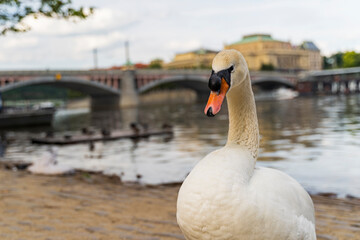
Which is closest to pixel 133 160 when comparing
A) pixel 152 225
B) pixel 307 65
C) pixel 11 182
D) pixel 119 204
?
pixel 11 182

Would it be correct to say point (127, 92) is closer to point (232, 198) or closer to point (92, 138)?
point (92, 138)

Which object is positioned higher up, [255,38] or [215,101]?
[255,38]

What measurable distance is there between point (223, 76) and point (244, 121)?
0.54 meters

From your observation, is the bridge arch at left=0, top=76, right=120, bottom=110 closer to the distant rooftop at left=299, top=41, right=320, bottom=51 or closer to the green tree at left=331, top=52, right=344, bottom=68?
the green tree at left=331, top=52, right=344, bottom=68

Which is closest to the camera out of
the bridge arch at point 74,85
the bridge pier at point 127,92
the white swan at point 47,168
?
the white swan at point 47,168

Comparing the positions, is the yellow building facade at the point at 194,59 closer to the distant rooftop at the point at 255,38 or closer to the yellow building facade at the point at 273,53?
the yellow building facade at the point at 273,53

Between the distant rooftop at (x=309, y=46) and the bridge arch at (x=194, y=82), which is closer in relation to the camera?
the bridge arch at (x=194, y=82)

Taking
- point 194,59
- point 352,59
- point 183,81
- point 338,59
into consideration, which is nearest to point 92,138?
point 183,81

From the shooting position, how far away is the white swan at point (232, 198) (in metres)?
2.21

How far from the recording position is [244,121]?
2.72 metres

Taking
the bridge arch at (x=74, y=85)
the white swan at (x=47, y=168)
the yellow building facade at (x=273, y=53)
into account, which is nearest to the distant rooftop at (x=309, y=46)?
the yellow building facade at (x=273, y=53)

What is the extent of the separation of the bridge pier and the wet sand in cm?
5098

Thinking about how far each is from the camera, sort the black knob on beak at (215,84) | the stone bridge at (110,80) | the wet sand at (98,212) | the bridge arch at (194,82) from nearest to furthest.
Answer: the black knob on beak at (215,84) → the wet sand at (98,212) → the stone bridge at (110,80) → the bridge arch at (194,82)

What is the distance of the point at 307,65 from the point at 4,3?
432 ft
